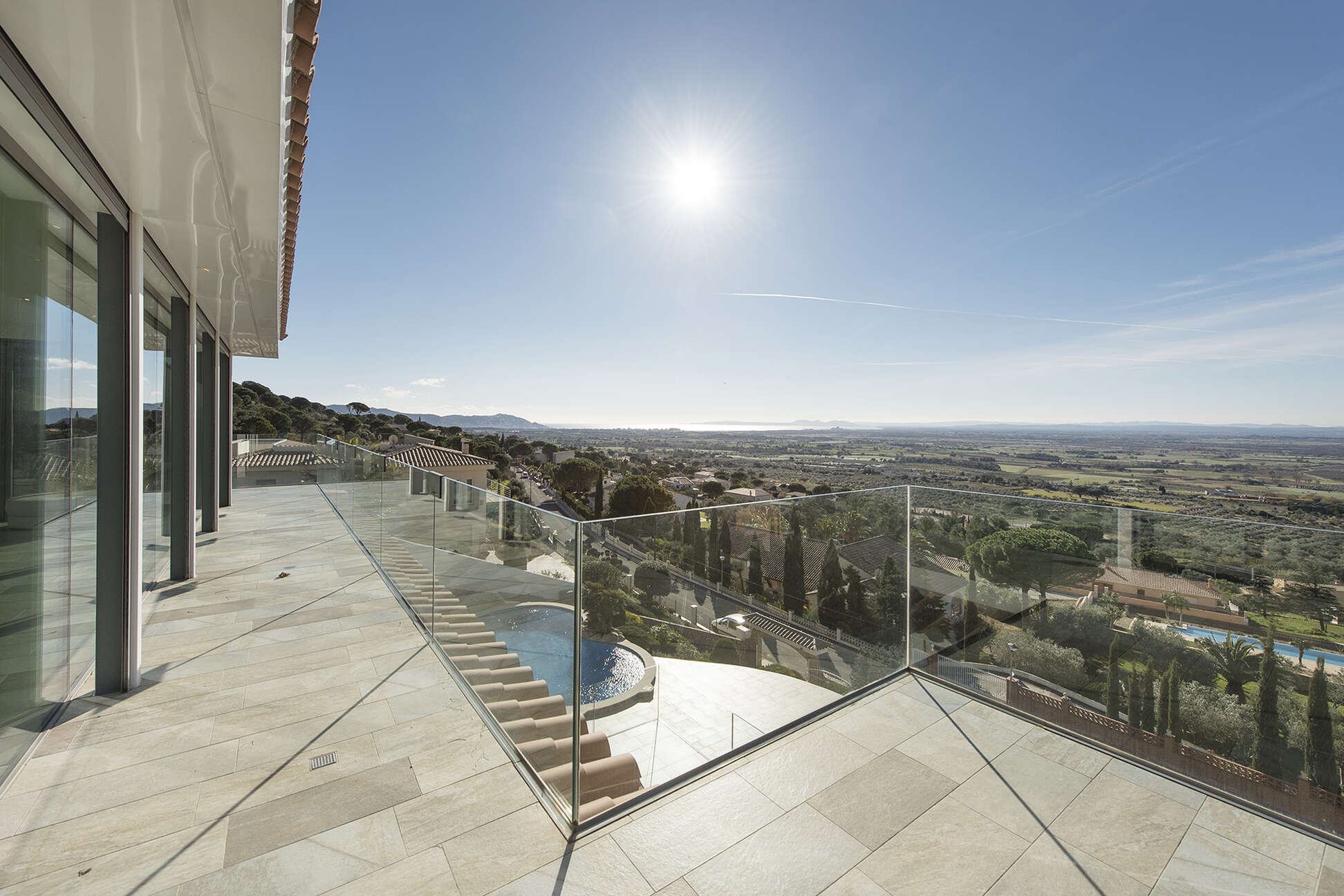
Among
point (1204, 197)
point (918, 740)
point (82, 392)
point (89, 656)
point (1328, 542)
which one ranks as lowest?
point (918, 740)

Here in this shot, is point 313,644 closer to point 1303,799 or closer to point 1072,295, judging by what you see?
point 1303,799

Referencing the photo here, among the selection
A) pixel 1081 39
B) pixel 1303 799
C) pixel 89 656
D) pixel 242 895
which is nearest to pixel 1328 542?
pixel 1303 799

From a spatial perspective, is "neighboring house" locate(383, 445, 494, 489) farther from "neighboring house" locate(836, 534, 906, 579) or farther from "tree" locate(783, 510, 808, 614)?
"neighboring house" locate(836, 534, 906, 579)

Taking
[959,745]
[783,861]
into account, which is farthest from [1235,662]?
[783,861]

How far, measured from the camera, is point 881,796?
222 centimetres

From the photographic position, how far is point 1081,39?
324 inches

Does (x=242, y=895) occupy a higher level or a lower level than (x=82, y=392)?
lower

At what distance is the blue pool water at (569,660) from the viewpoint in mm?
2141

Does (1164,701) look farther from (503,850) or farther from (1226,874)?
(503,850)

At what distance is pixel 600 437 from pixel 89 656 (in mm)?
89762

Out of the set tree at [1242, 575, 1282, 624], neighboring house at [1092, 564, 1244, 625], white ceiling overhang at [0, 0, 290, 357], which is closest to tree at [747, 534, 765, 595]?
neighboring house at [1092, 564, 1244, 625]

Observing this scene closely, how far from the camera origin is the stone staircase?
211 cm

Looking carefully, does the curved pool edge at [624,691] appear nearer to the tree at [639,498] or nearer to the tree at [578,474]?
the tree at [639,498]

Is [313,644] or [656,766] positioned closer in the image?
[656,766]
